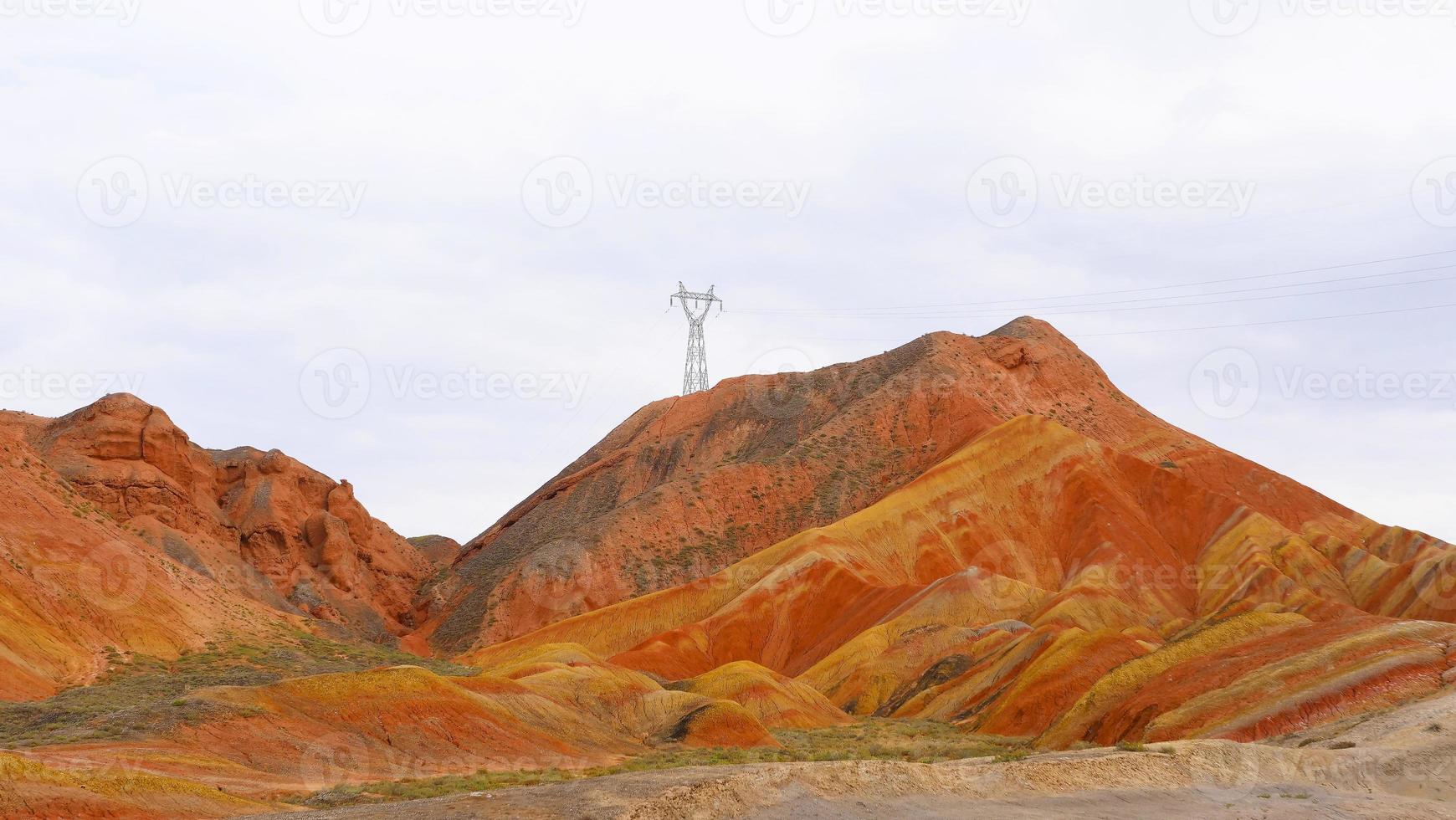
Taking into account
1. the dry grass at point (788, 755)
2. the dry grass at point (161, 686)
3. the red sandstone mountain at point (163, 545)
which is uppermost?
the red sandstone mountain at point (163, 545)

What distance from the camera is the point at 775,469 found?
11000 centimetres

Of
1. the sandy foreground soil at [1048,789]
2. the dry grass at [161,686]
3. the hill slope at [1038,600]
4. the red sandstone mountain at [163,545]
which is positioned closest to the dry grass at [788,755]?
the sandy foreground soil at [1048,789]

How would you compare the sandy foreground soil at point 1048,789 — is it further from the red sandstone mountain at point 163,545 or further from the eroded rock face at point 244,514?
the eroded rock face at point 244,514

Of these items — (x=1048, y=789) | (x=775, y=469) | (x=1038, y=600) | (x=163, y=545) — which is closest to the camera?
(x=1048, y=789)

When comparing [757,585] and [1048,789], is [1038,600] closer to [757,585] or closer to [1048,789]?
[757,585]

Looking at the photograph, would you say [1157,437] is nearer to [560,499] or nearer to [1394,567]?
[1394,567]

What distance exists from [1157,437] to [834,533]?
112 ft

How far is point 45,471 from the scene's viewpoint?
212 ft

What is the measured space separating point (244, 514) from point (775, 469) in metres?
41.3

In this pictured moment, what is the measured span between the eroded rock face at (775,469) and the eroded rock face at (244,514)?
6.25m

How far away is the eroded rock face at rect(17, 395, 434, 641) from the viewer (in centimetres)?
8281

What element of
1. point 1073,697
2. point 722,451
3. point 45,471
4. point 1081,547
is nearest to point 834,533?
point 1081,547

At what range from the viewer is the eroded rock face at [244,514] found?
82.8 meters

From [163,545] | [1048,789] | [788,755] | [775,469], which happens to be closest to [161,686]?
[788,755]
